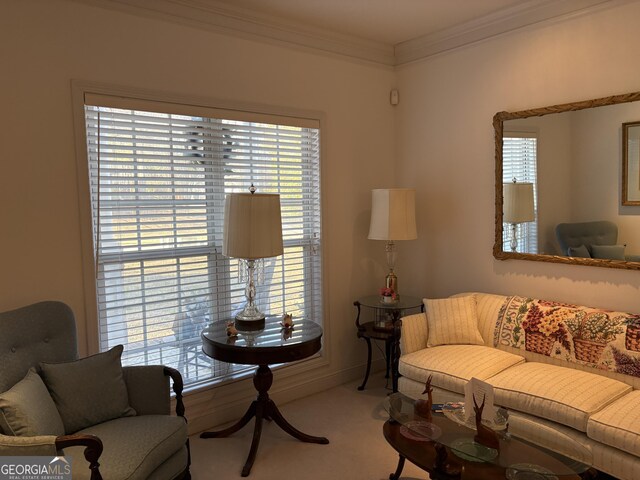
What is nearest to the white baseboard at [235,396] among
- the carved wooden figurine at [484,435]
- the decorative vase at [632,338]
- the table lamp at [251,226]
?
the table lamp at [251,226]

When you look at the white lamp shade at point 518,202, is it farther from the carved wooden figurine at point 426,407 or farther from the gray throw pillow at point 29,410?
the gray throw pillow at point 29,410

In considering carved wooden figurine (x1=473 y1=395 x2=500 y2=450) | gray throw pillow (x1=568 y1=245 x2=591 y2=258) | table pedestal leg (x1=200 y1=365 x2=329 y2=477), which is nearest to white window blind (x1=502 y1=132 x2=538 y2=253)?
gray throw pillow (x1=568 y1=245 x2=591 y2=258)

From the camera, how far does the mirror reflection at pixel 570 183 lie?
2.93 meters

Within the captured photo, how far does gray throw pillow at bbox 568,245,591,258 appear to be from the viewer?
3.12 m

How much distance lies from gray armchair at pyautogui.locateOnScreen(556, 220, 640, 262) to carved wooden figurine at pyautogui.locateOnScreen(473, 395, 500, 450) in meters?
1.50

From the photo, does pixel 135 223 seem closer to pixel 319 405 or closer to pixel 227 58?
pixel 227 58

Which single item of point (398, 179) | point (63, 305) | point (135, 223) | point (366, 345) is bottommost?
point (366, 345)

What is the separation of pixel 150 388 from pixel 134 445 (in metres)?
0.42

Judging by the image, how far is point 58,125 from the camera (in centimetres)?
265

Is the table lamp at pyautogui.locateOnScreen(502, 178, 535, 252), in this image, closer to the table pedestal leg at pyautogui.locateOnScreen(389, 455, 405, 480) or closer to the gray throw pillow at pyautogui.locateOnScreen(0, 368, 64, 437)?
the table pedestal leg at pyautogui.locateOnScreen(389, 455, 405, 480)

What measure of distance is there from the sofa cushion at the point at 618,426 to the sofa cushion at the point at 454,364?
0.62 meters

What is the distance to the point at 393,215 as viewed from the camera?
12.0 ft

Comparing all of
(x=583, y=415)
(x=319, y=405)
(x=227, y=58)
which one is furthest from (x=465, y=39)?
(x=319, y=405)

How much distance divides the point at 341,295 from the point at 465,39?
2.15 meters
